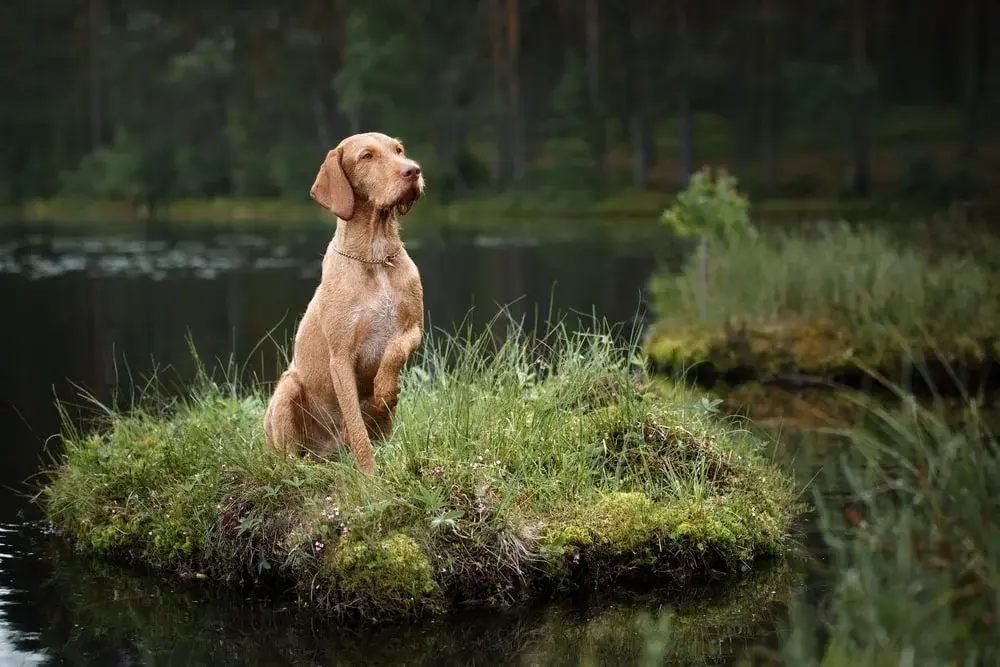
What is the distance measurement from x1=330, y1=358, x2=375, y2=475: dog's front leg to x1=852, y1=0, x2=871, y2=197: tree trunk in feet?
99.7

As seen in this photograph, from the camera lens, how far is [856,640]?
377 cm

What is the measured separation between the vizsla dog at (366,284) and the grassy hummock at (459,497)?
315mm

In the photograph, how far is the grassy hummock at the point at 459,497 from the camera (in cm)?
526

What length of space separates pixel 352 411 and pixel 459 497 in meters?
0.56

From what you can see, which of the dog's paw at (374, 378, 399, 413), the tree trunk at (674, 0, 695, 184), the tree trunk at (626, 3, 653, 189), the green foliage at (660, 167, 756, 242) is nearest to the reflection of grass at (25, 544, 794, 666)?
the dog's paw at (374, 378, 399, 413)

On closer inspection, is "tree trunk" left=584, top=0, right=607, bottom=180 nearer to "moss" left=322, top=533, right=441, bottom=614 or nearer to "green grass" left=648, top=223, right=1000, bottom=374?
"green grass" left=648, top=223, right=1000, bottom=374

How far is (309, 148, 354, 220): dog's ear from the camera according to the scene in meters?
5.16

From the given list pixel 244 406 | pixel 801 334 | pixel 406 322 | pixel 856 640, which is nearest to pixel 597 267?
pixel 801 334

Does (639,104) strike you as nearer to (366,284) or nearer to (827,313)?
(827,313)

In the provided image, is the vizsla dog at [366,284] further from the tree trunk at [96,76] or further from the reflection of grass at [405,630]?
the tree trunk at [96,76]

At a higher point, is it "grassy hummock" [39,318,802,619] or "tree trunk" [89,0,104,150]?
"tree trunk" [89,0,104,150]

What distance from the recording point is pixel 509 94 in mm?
38969

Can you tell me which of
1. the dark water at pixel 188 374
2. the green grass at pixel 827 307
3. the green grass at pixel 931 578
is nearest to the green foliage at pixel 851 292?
the green grass at pixel 827 307

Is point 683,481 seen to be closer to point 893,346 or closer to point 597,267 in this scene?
point 893,346
